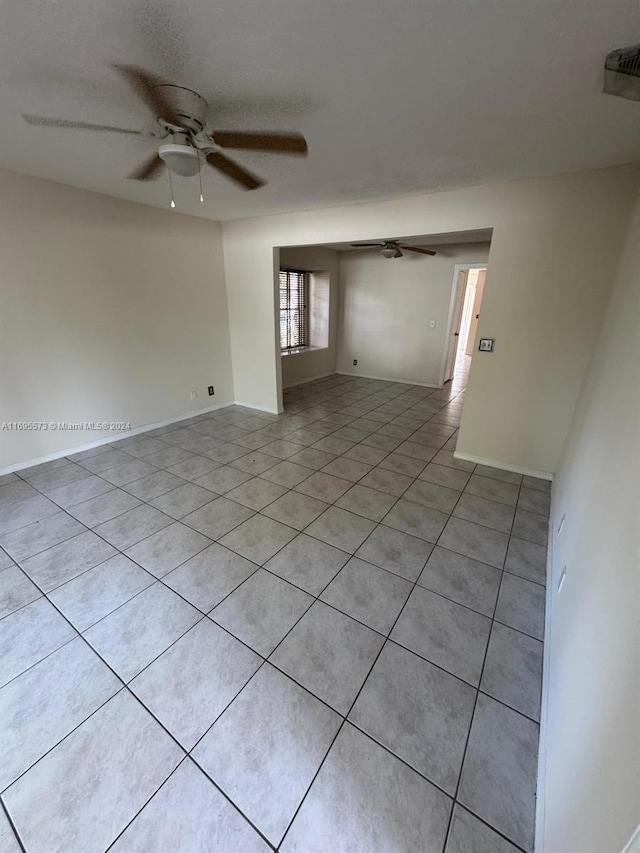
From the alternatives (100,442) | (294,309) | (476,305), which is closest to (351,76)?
(100,442)

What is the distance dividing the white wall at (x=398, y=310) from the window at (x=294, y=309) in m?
0.78

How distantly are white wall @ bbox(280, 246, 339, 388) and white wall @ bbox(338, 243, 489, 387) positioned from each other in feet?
0.67

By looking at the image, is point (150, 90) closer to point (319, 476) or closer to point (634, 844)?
point (634, 844)

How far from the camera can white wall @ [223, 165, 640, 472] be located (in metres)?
2.50

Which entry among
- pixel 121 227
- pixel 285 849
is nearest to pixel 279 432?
pixel 121 227

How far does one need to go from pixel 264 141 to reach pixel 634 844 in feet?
8.20

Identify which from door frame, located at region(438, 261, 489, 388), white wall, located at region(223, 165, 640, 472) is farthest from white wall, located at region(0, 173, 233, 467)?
door frame, located at region(438, 261, 489, 388)

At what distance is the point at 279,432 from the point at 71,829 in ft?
11.0

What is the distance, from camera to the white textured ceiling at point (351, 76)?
113 cm

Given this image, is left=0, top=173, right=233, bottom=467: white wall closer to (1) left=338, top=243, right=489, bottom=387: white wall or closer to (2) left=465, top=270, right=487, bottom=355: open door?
(1) left=338, top=243, right=489, bottom=387: white wall

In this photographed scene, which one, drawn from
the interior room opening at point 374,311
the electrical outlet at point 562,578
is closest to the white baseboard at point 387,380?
the interior room opening at point 374,311

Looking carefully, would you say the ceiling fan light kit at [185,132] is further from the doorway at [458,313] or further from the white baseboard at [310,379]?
the white baseboard at [310,379]

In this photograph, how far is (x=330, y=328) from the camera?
6.76 m

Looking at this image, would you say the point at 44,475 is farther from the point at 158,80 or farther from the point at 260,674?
the point at 158,80
